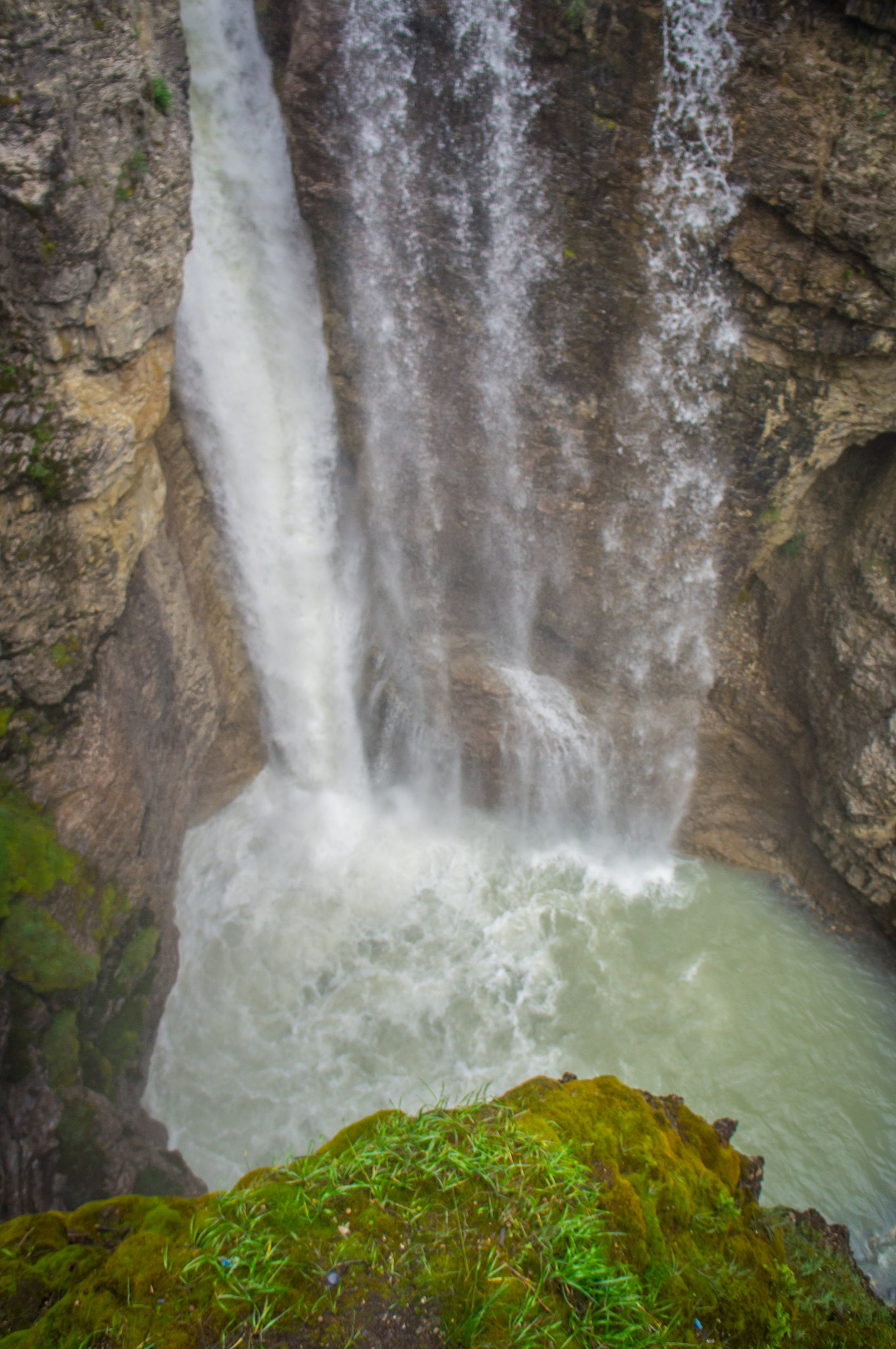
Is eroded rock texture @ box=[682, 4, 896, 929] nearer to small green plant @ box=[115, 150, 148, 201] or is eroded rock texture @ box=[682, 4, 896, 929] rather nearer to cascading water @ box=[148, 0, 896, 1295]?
cascading water @ box=[148, 0, 896, 1295]

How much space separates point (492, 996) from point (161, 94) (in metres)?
10.4

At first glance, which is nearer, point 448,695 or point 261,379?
point 261,379

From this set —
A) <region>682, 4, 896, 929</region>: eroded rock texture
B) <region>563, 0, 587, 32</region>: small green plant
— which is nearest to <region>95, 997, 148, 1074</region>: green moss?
<region>682, 4, 896, 929</region>: eroded rock texture

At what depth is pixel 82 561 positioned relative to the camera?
22.2 feet

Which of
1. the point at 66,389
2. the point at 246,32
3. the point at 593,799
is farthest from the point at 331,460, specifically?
the point at 593,799

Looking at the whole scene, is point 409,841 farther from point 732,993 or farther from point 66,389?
point 66,389

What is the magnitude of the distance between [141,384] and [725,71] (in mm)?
6492

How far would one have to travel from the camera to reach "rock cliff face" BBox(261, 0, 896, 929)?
22.3 ft

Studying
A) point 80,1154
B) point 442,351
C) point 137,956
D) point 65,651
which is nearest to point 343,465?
point 442,351

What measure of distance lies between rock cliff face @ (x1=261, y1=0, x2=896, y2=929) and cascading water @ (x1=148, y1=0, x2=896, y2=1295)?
0.26m

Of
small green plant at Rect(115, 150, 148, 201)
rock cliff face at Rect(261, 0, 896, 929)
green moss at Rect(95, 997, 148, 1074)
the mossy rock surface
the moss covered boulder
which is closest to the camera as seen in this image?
the mossy rock surface

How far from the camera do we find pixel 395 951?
9.44 m

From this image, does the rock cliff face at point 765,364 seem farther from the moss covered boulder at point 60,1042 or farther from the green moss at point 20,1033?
the green moss at point 20,1033

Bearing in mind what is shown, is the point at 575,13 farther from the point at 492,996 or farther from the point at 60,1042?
the point at 60,1042
